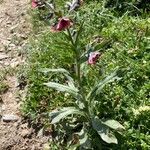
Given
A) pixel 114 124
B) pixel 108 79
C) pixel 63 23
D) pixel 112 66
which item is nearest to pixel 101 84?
pixel 108 79

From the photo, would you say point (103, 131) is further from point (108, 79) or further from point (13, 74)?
point (13, 74)

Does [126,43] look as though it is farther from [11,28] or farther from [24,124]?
[11,28]

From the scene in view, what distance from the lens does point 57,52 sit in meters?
5.72

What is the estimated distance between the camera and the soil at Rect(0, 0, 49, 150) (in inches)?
196

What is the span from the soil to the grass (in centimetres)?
20

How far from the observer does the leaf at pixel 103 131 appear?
163 inches

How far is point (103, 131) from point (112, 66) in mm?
1186

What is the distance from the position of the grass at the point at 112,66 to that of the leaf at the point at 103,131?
0.20 meters

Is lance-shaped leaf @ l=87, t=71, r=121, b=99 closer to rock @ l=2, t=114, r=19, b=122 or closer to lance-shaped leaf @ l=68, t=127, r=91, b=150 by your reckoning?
lance-shaped leaf @ l=68, t=127, r=91, b=150

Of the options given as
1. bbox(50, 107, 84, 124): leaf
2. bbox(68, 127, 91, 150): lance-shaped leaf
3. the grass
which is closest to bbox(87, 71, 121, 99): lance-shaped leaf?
the grass

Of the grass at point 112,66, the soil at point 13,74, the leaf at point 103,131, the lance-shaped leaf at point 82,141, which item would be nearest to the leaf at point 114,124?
the leaf at point 103,131

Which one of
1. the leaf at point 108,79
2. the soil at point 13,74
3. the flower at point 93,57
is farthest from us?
the soil at point 13,74

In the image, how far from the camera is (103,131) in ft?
14.0

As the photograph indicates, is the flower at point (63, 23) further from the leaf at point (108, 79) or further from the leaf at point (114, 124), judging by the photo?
the leaf at point (114, 124)
